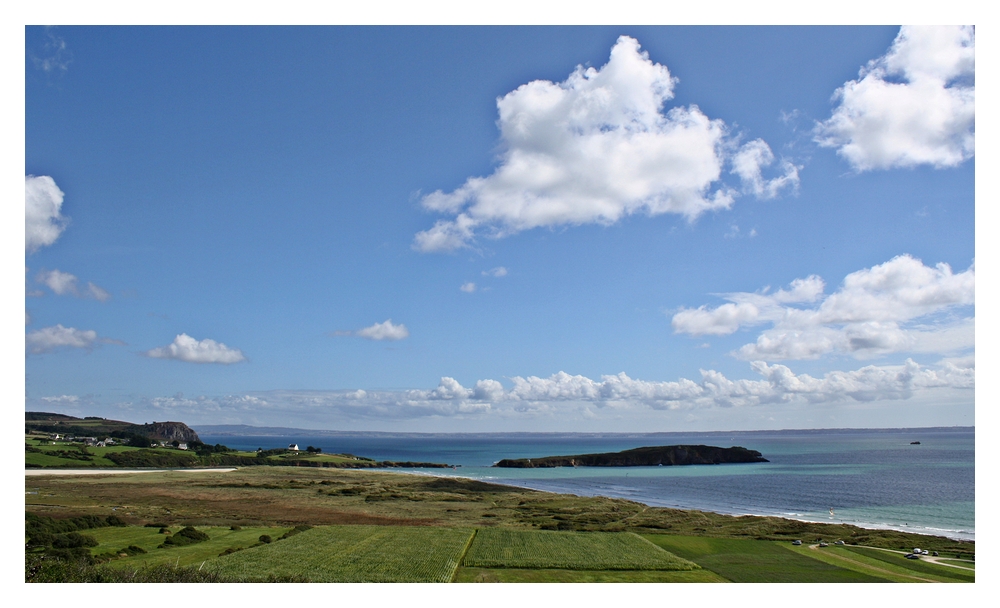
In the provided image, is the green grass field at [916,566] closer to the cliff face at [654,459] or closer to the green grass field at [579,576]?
the green grass field at [579,576]

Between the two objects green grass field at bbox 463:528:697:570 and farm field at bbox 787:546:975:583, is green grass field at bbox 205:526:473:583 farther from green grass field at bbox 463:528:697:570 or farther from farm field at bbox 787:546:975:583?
farm field at bbox 787:546:975:583

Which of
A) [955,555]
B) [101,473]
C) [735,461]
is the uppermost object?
[955,555]

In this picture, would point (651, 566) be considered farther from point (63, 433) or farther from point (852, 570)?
point (63, 433)

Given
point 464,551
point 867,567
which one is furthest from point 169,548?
point 867,567

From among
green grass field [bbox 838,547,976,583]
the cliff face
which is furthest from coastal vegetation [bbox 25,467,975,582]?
the cliff face

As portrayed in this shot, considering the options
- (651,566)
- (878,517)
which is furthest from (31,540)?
(878,517)

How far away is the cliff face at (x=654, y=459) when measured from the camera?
183250 mm

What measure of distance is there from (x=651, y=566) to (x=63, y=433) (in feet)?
674

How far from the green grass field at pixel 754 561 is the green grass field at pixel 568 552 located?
2.26 meters

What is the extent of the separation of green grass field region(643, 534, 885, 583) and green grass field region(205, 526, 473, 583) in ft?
62.6

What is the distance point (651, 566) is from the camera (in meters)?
41.6

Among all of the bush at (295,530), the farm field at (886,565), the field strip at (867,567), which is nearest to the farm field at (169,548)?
the bush at (295,530)

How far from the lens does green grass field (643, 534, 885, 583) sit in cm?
3944
